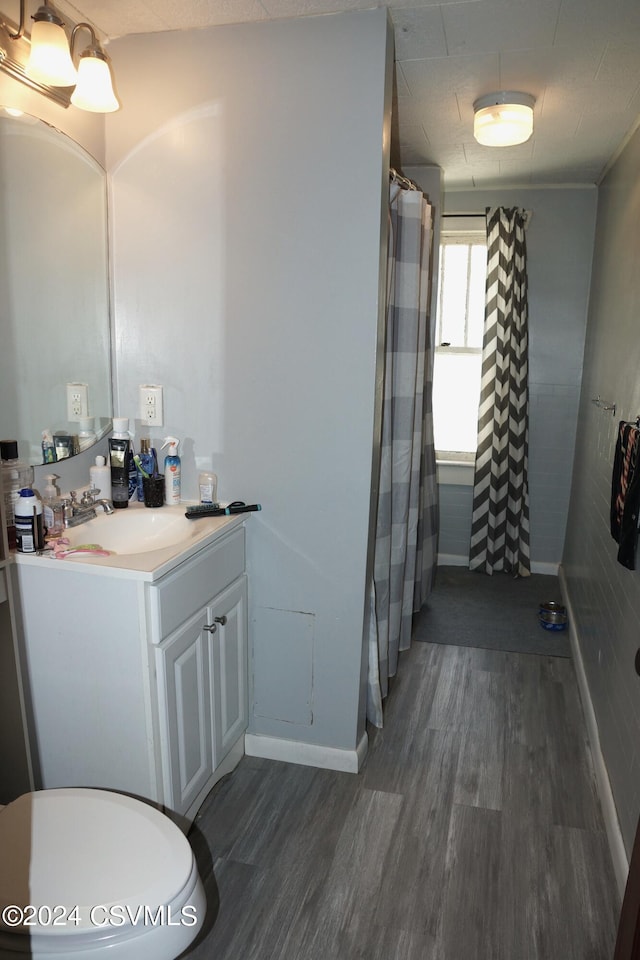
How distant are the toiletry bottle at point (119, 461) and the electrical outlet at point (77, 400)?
0.38 ft

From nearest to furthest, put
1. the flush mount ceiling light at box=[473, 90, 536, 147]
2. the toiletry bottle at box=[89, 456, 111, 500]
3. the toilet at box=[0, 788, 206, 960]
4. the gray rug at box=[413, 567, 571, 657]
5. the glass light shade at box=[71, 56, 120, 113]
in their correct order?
the toilet at box=[0, 788, 206, 960], the glass light shade at box=[71, 56, 120, 113], the toiletry bottle at box=[89, 456, 111, 500], the flush mount ceiling light at box=[473, 90, 536, 147], the gray rug at box=[413, 567, 571, 657]

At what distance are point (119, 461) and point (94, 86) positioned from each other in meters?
1.02

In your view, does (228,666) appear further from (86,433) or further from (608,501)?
(608,501)

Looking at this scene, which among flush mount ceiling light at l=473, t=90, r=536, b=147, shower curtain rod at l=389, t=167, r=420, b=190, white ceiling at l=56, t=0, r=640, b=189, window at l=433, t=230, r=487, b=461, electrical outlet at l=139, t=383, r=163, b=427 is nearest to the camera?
white ceiling at l=56, t=0, r=640, b=189

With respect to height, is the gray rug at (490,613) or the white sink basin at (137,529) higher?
the white sink basin at (137,529)

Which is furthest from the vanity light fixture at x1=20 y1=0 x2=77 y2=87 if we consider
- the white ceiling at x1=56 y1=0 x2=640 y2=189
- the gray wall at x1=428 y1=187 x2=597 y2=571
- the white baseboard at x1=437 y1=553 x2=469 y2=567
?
the white baseboard at x1=437 y1=553 x2=469 y2=567

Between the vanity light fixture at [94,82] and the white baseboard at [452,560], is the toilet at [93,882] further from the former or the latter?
the white baseboard at [452,560]

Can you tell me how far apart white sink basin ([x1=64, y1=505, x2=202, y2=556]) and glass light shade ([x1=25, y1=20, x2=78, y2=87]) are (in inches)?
45.7

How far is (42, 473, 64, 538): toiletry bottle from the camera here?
176cm

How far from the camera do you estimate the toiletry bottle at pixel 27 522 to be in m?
1.60

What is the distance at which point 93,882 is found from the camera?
3.63 ft

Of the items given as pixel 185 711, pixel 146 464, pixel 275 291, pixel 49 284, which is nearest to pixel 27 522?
pixel 146 464

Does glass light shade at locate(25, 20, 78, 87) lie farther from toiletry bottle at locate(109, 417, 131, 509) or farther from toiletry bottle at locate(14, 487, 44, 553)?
toiletry bottle at locate(14, 487, 44, 553)

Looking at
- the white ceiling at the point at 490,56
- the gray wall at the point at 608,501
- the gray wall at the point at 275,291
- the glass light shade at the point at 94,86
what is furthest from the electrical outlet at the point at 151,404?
the gray wall at the point at 608,501
